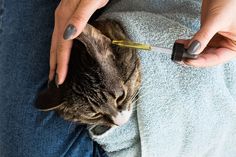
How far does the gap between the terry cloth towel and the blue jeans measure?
8 centimetres

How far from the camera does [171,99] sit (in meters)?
0.90

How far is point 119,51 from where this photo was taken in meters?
0.84

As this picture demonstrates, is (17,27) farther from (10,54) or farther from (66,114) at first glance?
(66,114)

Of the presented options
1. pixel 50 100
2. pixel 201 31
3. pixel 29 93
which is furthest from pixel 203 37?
pixel 29 93

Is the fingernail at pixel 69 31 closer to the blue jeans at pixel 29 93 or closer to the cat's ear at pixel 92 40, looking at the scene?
the cat's ear at pixel 92 40

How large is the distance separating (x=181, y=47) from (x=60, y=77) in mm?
256

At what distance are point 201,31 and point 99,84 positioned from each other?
24 centimetres

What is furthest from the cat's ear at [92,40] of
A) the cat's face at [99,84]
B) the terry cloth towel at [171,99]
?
the terry cloth towel at [171,99]

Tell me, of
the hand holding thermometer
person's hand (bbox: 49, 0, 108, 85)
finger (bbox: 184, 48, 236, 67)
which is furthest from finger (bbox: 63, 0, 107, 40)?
finger (bbox: 184, 48, 236, 67)

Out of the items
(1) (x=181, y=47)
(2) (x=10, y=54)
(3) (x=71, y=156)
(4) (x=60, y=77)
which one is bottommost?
(3) (x=71, y=156)

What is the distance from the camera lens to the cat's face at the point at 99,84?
31.1 inches

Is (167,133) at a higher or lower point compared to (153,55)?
lower

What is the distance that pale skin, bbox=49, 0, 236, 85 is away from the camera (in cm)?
71

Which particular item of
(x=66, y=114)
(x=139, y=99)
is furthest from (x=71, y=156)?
(x=139, y=99)
